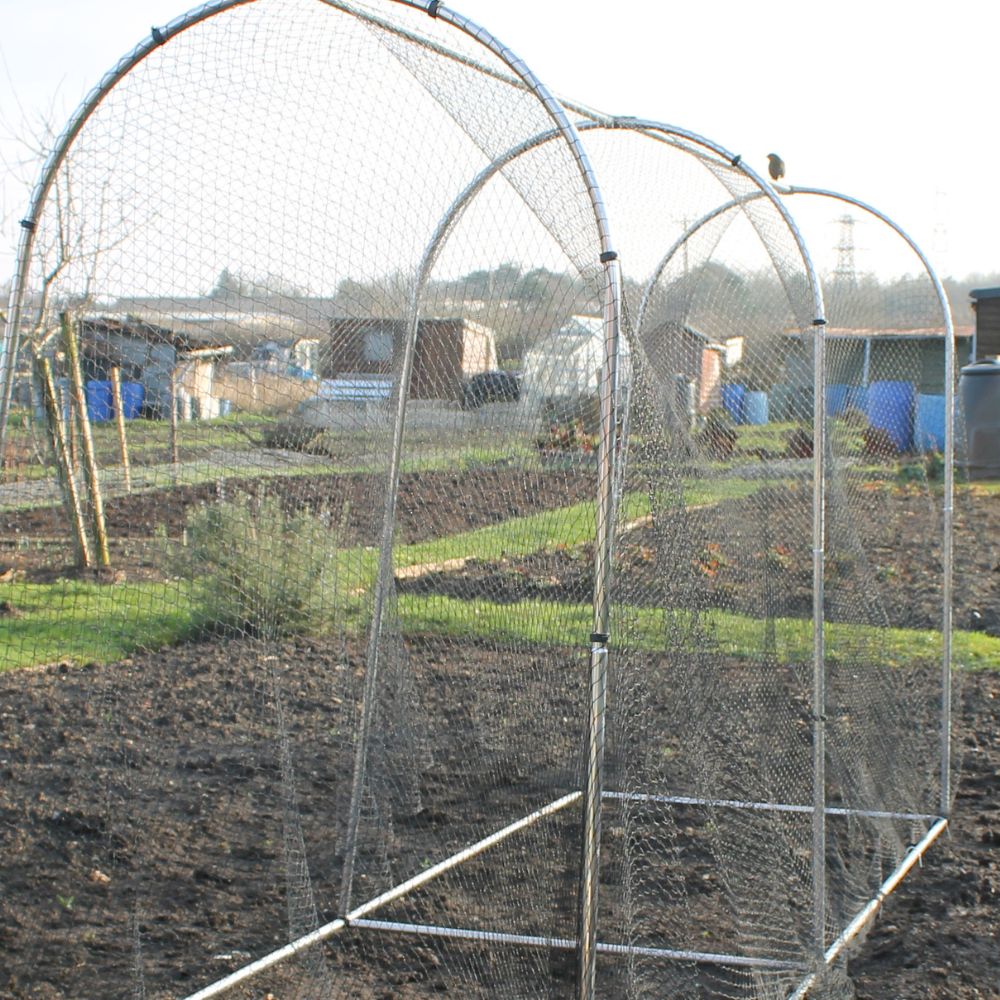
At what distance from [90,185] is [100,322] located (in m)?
0.32

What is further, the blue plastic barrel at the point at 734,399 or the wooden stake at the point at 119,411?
the blue plastic barrel at the point at 734,399

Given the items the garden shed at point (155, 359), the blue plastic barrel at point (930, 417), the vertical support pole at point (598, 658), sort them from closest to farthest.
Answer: the vertical support pole at point (598, 658)
the garden shed at point (155, 359)
the blue plastic barrel at point (930, 417)

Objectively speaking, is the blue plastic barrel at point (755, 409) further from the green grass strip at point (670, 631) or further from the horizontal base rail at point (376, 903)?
the horizontal base rail at point (376, 903)

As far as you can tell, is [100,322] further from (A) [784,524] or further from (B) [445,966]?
(A) [784,524]

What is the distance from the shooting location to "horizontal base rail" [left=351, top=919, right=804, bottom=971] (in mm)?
3193

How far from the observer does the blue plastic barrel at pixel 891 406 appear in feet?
23.5

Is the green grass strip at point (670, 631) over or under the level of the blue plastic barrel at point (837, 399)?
under

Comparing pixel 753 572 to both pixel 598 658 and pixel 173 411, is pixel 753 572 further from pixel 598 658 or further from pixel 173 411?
pixel 173 411

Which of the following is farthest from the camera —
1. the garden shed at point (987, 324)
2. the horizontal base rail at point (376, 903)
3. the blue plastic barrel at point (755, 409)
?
the garden shed at point (987, 324)

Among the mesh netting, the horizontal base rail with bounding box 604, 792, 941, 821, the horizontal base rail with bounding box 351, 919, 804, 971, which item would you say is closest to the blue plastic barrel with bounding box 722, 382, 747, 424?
the mesh netting

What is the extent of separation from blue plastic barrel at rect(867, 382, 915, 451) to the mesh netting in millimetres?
1952

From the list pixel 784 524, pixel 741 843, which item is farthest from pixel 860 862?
pixel 784 524

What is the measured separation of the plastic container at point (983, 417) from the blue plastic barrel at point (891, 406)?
0.52 m

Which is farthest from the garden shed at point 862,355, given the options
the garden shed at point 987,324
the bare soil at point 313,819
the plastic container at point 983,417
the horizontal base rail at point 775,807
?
the garden shed at point 987,324
